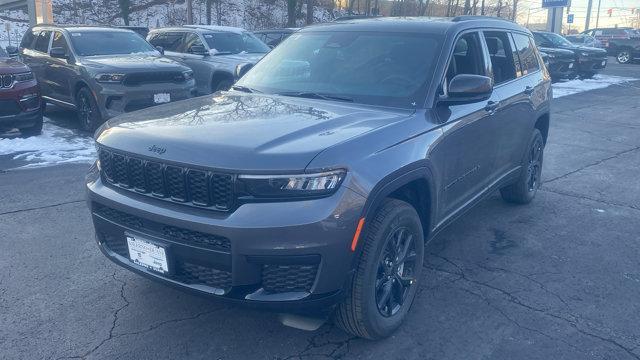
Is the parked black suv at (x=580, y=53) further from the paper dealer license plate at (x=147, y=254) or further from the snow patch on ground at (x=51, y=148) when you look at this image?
the paper dealer license plate at (x=147, y=254)

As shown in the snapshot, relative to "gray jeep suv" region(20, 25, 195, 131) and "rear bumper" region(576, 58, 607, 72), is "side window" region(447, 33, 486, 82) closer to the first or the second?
"gray jeep suv" region(20, 25, 195, 131)

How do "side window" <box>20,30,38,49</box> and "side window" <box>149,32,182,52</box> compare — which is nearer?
"side window" <box>20,30,38,49</box>

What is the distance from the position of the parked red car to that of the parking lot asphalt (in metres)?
2.65

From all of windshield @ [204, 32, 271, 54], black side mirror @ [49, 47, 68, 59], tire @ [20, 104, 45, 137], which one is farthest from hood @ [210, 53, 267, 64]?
tire @ [20, 104, 45, 137]

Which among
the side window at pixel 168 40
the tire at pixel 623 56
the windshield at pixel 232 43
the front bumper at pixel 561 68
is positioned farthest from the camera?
the tire at pixel 623 56

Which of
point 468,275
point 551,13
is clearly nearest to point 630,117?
point 468,275

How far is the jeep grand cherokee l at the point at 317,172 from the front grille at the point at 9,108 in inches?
204

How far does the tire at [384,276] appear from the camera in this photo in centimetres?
303

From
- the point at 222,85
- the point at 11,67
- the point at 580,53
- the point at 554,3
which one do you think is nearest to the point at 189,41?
the point at 222,85

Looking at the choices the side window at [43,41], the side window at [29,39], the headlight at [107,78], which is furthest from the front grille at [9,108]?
the side window at [29,39]

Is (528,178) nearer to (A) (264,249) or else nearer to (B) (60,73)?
(A) (264,249)

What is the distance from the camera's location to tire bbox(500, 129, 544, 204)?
5.74 metres

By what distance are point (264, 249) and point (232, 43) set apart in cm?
1033

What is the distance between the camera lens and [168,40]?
12922mm
